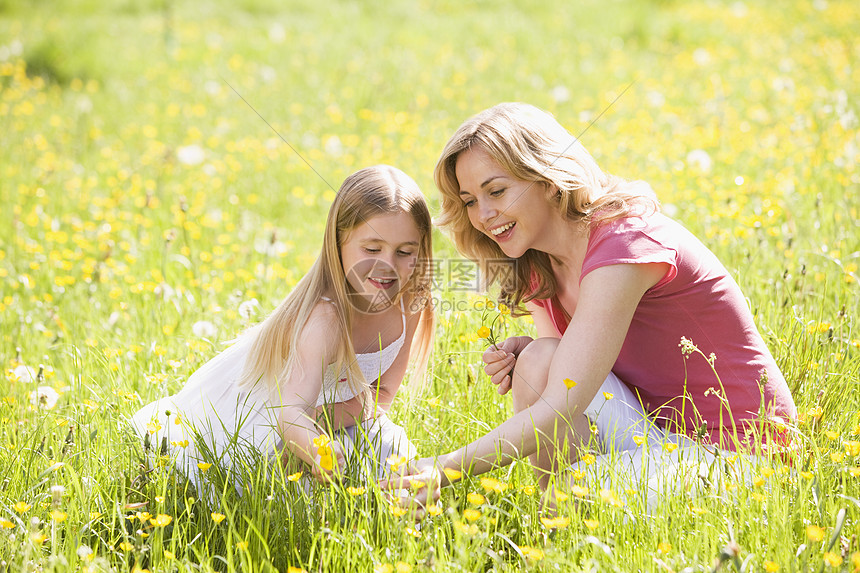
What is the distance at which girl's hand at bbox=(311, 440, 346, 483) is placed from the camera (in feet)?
5.15

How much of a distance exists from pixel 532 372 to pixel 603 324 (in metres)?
0.22

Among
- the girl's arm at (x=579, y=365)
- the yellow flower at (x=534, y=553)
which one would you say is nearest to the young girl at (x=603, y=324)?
the girl's arm at (x=579, y=365)

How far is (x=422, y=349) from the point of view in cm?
235

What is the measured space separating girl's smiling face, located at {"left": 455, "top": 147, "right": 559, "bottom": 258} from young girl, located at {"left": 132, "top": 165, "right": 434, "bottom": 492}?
199mm

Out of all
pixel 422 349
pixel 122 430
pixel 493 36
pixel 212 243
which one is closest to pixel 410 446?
pixel 422 349

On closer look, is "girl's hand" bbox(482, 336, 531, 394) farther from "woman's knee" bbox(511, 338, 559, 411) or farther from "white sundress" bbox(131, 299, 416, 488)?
"white sundress" bbox(131, 299, 416, 488)

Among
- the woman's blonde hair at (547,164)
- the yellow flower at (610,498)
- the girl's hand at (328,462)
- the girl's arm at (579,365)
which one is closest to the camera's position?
the yellow flower at (610,498)

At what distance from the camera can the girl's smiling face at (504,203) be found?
201 cm

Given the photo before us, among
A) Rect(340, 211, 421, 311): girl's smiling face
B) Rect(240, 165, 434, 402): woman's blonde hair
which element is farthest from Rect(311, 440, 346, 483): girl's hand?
Rect(340, 211, 421, 311): girl's smiling face

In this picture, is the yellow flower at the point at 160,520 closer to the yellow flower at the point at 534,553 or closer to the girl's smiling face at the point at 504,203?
the yellow flower at the point at 534,553

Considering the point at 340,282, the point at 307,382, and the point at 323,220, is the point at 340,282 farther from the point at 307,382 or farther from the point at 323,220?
the point at 323,220

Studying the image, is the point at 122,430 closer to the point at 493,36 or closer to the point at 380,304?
the point at 380,304

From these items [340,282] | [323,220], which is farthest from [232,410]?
[323,220]

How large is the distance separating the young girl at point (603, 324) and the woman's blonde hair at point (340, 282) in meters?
0.15
